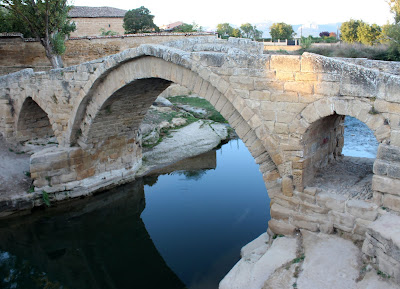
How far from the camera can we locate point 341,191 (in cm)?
445

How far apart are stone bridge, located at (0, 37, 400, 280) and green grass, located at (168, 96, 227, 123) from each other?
7.39m

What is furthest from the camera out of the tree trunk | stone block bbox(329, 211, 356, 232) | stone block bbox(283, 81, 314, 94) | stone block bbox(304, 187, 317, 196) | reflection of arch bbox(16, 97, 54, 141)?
the tree trunk

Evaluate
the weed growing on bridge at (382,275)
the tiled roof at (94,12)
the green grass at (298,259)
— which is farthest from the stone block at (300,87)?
the tiled roof at (94,12)

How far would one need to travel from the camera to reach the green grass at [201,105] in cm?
1540

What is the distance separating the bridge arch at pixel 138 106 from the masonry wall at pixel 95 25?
65.4ft

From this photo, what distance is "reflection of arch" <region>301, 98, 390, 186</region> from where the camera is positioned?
378cm

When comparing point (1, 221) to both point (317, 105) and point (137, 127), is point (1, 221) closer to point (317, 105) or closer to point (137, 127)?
point (137, 127)

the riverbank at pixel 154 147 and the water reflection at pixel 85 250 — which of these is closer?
the water reflection at pixel 85 250

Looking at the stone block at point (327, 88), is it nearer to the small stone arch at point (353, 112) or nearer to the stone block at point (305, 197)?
the small stone arch at point (353, 112)

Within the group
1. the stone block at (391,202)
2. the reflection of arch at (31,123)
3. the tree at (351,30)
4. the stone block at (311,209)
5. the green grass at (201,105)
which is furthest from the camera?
the tree at (351,30)

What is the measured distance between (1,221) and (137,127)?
3877 mm

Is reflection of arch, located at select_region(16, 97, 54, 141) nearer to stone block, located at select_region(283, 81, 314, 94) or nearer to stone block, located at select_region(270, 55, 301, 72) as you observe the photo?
stone block, located at select_region(270, 55, 301, 72)

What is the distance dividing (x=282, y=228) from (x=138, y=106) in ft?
16.7

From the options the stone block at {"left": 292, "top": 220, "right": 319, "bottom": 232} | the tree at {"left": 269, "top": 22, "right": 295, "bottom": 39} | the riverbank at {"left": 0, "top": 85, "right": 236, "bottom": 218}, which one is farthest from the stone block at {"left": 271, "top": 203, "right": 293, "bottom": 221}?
the tree at {"left": 269, "top": 22, "right": 295, "bottom": 39}
